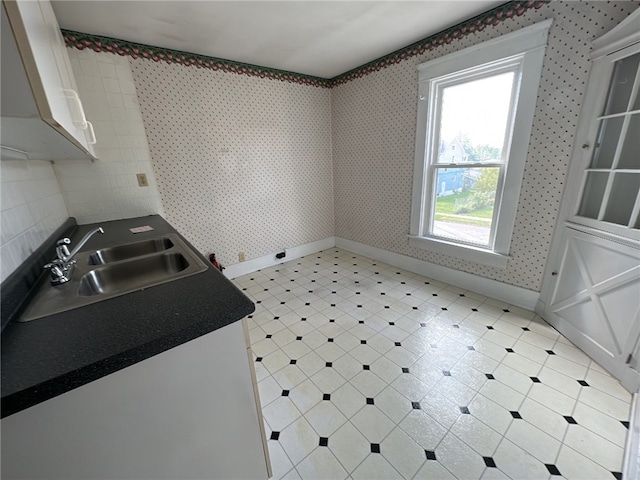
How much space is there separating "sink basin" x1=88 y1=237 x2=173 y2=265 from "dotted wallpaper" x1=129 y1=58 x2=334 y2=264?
1.12 meters

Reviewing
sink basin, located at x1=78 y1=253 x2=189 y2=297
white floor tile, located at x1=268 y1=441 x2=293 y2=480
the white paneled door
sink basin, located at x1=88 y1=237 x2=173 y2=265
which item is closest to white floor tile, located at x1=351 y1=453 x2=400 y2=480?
white floor tile, located at x1=268 y1=441 x2=293 y2=480

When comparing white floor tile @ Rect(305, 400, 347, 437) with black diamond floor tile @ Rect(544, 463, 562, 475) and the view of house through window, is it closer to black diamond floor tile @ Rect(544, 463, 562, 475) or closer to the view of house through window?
black diamond floor tile @ Rect(544, 463, 562, 475)

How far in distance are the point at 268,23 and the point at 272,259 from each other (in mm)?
2638

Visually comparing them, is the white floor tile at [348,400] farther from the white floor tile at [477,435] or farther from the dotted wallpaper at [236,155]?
the dotted wallpaper at [236,155]

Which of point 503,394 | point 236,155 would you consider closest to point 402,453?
point 503,394

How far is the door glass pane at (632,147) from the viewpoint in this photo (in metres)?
1.61

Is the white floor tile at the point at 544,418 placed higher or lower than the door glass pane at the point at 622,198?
lower

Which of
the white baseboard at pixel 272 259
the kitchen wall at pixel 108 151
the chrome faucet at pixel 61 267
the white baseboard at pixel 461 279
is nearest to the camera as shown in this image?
the chrome faucet at pixel 61 267

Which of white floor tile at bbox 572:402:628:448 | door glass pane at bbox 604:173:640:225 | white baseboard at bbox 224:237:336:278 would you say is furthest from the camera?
white baseboard at bbox 224:237:336:278

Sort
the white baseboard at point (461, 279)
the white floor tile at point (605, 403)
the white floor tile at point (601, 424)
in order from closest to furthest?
the white floor tile at point (601, 424) < the white floor tile at point (605, 403) < the white baseboard at point (461, 279)

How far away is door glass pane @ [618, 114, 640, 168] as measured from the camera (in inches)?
63.4

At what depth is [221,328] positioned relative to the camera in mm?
865

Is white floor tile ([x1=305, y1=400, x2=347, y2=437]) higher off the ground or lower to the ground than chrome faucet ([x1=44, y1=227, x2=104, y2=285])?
lower

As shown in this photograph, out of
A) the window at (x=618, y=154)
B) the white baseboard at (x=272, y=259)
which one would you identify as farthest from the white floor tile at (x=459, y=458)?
the white baseboard at (x=272, y=259)
